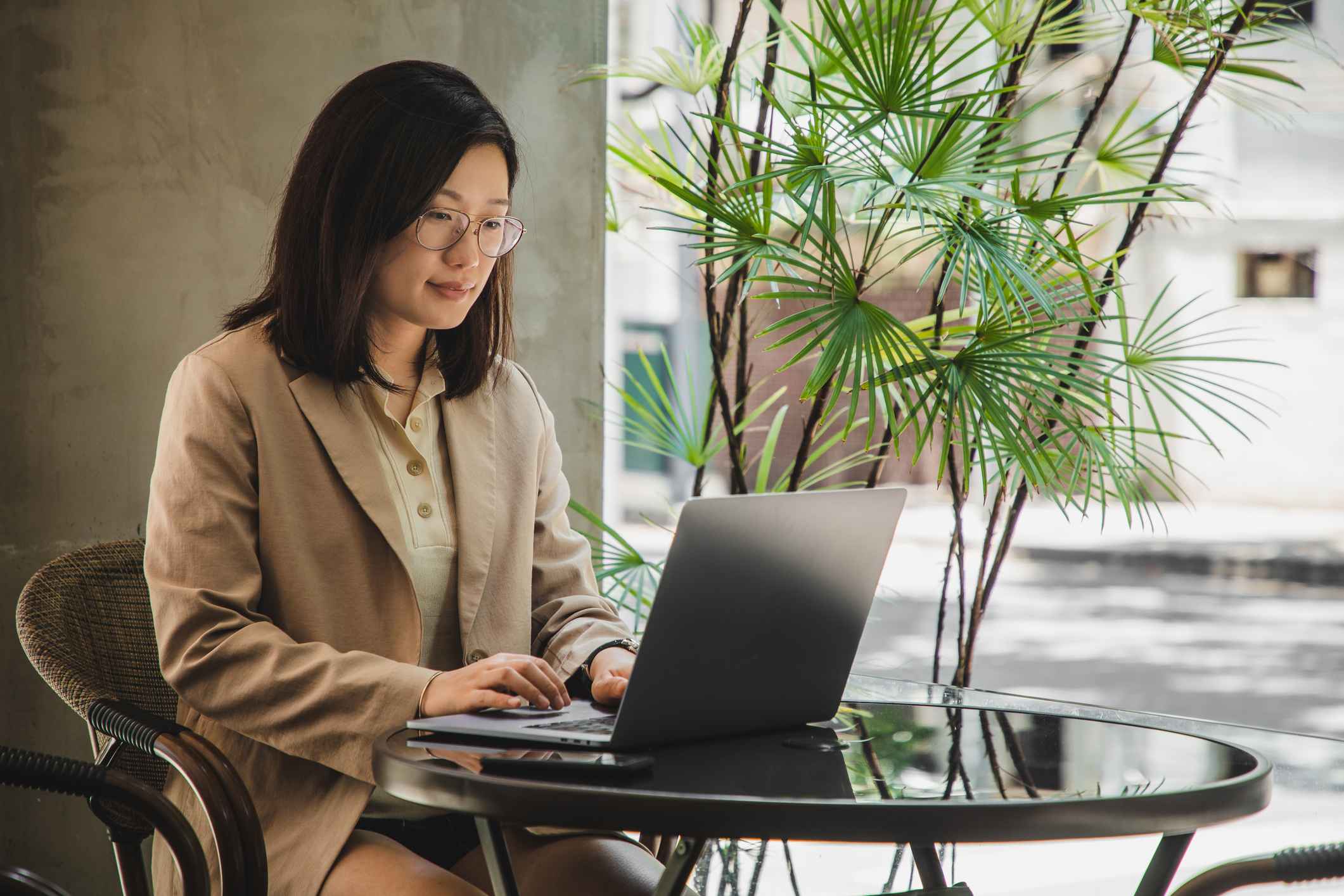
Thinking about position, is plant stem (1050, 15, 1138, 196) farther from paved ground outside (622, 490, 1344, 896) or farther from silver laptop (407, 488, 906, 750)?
silver laptop (407, 488, 906, 750)

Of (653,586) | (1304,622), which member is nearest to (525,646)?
(653,586)

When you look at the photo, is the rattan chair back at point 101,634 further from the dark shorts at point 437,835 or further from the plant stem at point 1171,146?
the plant stem at point 1171,146

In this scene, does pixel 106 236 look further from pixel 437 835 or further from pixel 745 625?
pixel 745 625

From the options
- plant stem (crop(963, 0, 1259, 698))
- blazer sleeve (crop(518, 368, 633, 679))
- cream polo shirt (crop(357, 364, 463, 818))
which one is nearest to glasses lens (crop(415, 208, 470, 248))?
cream polo shirt (crop(357, 364, 463, 818))

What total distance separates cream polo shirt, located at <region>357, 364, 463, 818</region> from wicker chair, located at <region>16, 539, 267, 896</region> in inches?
10.9

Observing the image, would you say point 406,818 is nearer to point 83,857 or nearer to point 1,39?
point 83,857

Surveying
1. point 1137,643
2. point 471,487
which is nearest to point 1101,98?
point 471,487

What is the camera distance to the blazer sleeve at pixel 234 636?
127 centimetres

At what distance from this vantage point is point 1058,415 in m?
1.98

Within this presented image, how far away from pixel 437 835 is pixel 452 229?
684 mm

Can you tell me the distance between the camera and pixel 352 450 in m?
1.43

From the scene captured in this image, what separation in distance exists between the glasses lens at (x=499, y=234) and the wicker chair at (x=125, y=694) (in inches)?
24.7

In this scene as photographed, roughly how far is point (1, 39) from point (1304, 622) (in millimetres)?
6372

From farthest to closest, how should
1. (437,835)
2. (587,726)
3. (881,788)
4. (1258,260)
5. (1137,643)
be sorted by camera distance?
(1258,260), (1137,643), (437,835), (587,726), (881,788)
